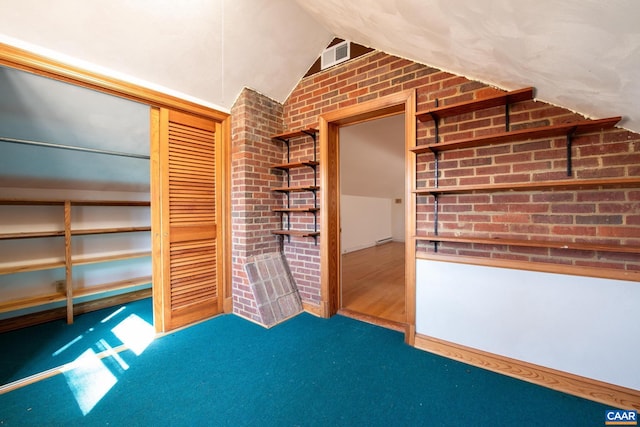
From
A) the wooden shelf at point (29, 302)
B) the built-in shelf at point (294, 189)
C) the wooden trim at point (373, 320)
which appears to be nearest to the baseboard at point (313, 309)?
the wooden trim at point (373, 320)

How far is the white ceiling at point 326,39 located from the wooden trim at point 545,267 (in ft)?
2.69

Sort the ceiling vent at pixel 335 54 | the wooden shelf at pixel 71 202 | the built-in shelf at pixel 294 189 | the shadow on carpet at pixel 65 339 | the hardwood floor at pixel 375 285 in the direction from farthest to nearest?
the hardwood floor at pixel 375 285
the built-in shelf at pixel 294 189
the ceiling vent at pixel 335 54
the wooden shelf at pixel 71 202
the shadow on carpet at pixel 65 339

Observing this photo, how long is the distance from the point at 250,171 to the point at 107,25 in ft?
4.77

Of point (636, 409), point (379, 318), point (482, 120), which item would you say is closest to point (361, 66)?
point (482, 120)

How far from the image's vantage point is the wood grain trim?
Answer: 5.22ft

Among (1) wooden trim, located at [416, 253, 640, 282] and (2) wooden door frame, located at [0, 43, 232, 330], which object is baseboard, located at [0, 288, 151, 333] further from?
(1) wooden trim, located at [416, 253, 640, 282]

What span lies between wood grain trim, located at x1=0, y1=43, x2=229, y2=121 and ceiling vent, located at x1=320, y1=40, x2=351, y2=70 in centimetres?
137

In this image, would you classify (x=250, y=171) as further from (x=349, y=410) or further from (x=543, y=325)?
(x=543, y=325)

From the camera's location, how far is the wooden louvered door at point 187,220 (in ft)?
7.66

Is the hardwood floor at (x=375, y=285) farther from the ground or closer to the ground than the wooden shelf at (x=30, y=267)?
closer to the ground

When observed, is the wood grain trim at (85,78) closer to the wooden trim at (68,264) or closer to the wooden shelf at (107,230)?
the wooden trim at (68,264)

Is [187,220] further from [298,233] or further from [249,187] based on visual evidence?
[298,233]

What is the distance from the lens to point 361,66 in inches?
96.2

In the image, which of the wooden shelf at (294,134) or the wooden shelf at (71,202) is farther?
the wooden shelf at (294,134)
